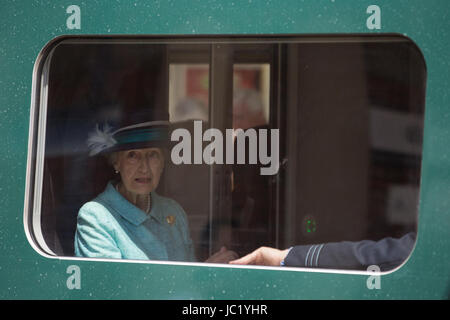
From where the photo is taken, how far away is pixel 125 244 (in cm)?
202

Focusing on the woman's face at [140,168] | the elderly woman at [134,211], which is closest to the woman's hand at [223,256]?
the elderly woman at [134,211]

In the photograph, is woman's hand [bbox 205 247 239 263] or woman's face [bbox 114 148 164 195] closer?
woman's hand [bbox 205 247 239 263]

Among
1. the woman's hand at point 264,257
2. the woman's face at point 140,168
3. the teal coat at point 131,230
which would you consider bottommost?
the woman's hand at point 264,257

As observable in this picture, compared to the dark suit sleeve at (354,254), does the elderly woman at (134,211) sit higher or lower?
higher

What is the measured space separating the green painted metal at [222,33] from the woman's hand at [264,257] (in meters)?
0.10

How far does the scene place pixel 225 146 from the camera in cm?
196

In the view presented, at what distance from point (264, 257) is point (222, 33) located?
0.69 meters

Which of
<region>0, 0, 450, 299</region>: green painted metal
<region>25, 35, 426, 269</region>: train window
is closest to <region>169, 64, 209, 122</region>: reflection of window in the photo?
<region>25, 35, 426, 269</region>: train window

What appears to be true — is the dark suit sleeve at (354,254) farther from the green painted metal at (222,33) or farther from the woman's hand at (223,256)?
the woman's hand at (223,256)

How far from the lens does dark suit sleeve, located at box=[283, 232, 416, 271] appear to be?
1825 millimetres

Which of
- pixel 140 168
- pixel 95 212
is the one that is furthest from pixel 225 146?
pixel 95 212

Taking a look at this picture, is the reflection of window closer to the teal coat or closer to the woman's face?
the woman's face

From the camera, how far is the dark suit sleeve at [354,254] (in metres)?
1.83

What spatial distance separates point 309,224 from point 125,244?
0.58m
